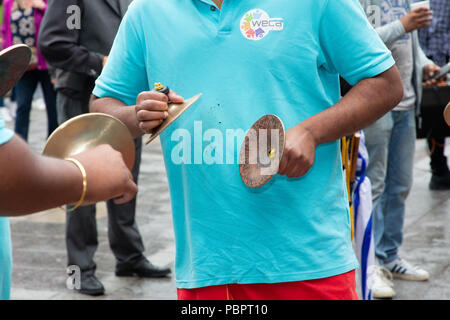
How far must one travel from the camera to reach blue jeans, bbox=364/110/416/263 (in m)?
4.88

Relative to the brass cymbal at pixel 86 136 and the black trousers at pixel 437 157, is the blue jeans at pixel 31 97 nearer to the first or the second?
the black trousers at pixel 437 157

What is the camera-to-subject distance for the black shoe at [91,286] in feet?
16.3

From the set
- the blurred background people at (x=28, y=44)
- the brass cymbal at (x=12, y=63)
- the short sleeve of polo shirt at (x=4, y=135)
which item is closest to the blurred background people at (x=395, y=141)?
the brass cymbal at (x=12, y=63)

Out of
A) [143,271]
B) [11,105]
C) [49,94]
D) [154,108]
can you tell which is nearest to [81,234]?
[143,271]

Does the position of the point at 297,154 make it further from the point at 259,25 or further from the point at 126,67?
the point at 126,67

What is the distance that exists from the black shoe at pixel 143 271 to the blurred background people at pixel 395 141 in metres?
1.47

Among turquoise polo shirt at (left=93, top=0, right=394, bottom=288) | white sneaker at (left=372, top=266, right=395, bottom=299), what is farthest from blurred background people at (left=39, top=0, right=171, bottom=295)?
turquoise polo shirt at (left=93, top=0, right=394, bottom=288)

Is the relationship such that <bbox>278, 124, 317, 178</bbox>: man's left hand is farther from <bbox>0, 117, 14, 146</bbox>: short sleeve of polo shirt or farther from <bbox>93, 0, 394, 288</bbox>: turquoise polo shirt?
<bbox>0, 117, 14, 146</bbox>: short sleeve of polo shirt

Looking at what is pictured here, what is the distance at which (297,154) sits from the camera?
219cm

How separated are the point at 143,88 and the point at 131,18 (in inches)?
9.8

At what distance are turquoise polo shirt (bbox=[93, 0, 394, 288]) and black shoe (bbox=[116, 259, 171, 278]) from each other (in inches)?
112

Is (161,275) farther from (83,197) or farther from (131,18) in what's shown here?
(83,197)
